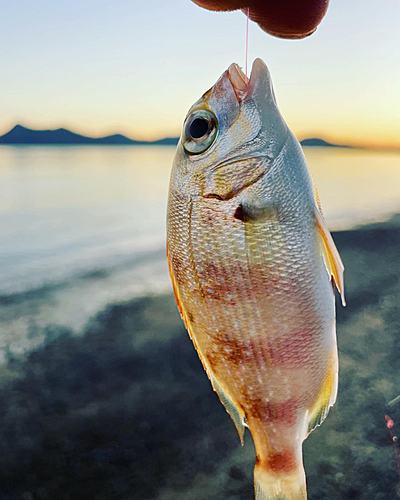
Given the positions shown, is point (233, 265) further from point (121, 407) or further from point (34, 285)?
point (34, 285)

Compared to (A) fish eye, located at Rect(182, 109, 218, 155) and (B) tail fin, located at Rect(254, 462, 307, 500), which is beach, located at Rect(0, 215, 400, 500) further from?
(A) fish eye, located at Rect(182, 109, 218, 155)

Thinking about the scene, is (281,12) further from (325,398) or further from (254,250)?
(325,398)

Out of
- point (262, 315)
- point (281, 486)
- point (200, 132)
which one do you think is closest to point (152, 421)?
point (281, 486)

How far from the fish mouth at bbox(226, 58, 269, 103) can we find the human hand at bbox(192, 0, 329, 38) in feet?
2.27

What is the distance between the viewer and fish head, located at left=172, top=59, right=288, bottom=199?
3.70ft

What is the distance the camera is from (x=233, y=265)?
1.13 metres

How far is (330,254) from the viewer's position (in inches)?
42.9

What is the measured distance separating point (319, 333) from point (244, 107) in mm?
699

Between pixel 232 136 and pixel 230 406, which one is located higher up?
pixel 232 136

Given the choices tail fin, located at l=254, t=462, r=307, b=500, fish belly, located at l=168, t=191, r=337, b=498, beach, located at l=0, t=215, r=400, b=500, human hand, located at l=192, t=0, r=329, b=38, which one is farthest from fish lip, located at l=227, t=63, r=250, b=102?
beach, located at l=0, t=215, r=400, b=500

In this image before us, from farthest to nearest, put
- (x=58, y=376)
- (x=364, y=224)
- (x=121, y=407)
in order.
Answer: (x=364, y=224), (x=58, y=376), (x=121, y=407)

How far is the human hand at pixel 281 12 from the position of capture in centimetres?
168

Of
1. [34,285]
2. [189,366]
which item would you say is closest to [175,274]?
[189,366]

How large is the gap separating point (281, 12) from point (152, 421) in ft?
13.9
